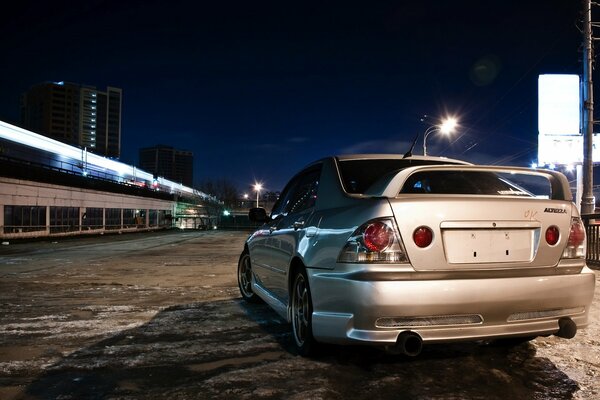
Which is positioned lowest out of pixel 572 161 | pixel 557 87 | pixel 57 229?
pixel 57 229

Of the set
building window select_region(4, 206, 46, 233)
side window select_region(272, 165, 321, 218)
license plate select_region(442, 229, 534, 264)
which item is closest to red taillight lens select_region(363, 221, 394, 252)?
license plate select_region(442, 229, 534, 264)

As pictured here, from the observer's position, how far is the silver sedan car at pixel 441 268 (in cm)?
311

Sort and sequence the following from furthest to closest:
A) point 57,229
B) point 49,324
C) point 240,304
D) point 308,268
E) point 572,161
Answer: point 57,229 → point 572,161 → point 240,304 → point 49,324 → point 308,268

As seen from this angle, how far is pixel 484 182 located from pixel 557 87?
94.7 ft

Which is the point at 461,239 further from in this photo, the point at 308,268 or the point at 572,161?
the point at 572,161

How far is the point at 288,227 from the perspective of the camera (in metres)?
4.60

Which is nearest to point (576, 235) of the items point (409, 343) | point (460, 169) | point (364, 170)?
point (460, 169)

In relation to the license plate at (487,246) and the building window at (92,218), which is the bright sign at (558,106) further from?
the building window at (92,218)

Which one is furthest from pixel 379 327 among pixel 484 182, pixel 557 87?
pixel 557 87

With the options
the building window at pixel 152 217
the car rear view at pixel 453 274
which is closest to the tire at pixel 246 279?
the car rear view at pixel 453 274

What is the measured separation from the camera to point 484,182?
4.28 meters

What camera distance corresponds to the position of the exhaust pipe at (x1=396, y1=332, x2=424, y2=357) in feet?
10.1

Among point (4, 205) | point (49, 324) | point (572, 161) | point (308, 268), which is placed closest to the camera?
point (308, 268)

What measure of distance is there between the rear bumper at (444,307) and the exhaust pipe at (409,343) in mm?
33
